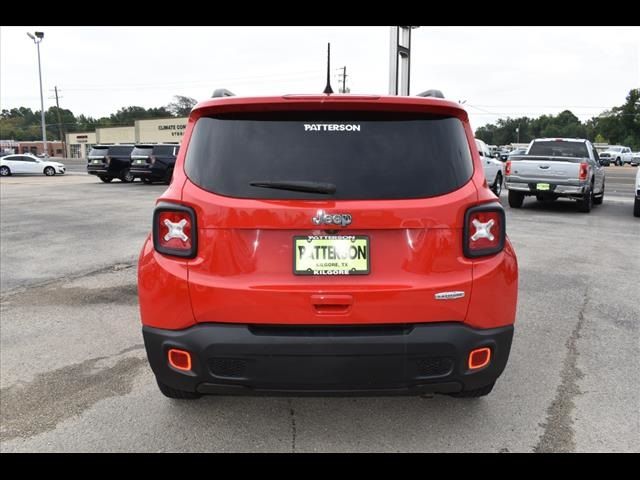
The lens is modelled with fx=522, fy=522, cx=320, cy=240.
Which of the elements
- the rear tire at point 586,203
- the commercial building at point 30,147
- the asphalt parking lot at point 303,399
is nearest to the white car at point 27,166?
the asphalt parking lot at point 303,399

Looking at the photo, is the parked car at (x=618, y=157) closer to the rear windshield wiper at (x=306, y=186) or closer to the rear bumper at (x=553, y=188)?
the rear bumper at (x=553, y=188)

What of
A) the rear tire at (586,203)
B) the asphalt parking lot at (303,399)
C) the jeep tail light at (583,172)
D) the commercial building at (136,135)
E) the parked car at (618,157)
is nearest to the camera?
the asphalt parking lot at (303,399)

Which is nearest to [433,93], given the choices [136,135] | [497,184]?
[497,184]

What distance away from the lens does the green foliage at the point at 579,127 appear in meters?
88.8

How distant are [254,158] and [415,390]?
136cm

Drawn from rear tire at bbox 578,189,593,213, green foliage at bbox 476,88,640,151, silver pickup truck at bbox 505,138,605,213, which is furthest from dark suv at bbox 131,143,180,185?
green foliage at bbox 476,88,640,151

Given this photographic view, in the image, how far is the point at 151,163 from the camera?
75.3ft

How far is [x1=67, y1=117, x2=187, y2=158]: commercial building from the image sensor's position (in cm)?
6944

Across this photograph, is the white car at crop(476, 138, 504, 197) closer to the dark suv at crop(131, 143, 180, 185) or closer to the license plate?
the dark suv at crop(131, 143, 180, 185)

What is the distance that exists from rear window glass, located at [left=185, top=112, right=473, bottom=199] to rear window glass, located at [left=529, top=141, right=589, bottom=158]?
12.7 m

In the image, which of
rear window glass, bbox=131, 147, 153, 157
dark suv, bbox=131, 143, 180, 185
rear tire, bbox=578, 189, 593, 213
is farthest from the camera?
rear window glass, bbox=131, 147, 153, 157

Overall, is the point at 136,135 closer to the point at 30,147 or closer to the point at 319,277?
the point at 30,147

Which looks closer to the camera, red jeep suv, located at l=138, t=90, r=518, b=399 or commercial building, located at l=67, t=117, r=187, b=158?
red jeep suv, located at l=138, t=90, r=518, b=399

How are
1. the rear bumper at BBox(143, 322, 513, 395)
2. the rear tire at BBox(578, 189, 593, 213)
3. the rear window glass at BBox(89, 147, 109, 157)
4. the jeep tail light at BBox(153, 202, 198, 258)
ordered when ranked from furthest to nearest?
the rear window glass at BBox(89, 147, 109, 157)
the rear tire at BBox(578, 189, 593, 213)
the jeep tail light at BBox(153, 202, 198, 258)
the rear bumper at BBox(143, 322, 513, 395)
